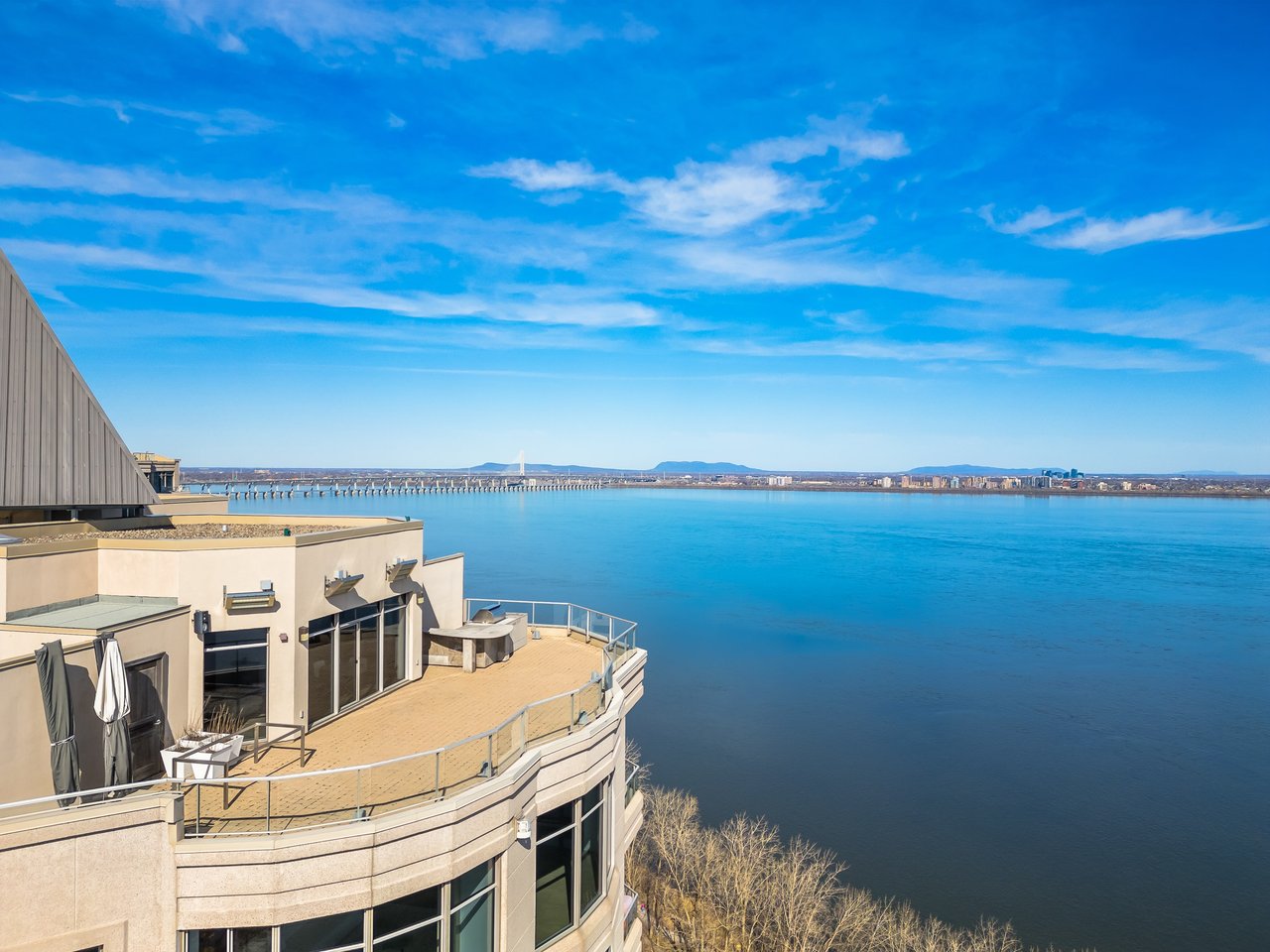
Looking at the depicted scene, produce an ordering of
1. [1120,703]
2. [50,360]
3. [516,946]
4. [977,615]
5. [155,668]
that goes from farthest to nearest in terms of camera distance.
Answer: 1. [977,615]
2. [1120,703]
3. [50,360]
4. [155,668]
5. [516,946]

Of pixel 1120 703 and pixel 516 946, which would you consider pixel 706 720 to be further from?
pixel 516 946

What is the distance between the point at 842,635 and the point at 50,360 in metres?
59.6

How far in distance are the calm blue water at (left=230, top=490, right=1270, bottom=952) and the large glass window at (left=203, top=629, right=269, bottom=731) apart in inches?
1006

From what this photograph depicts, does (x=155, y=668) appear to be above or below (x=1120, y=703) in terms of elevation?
above

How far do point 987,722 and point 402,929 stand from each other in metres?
44.8

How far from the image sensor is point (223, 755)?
9.78m

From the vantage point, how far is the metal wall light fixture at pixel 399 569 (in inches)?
621

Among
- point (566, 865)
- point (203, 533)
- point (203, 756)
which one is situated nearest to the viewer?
point (203, 756)

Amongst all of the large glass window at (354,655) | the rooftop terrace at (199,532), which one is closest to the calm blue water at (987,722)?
the large glass window at (354,655)

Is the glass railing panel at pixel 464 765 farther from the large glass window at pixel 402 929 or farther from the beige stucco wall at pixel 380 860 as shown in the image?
the large glass window at pixel 402 929

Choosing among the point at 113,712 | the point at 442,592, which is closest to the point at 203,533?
the point at 442,592

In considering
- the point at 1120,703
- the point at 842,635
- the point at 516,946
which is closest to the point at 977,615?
the point at 842,635

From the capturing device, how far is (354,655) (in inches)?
573

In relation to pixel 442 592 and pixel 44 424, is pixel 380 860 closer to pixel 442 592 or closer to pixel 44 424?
pixel 442 592
